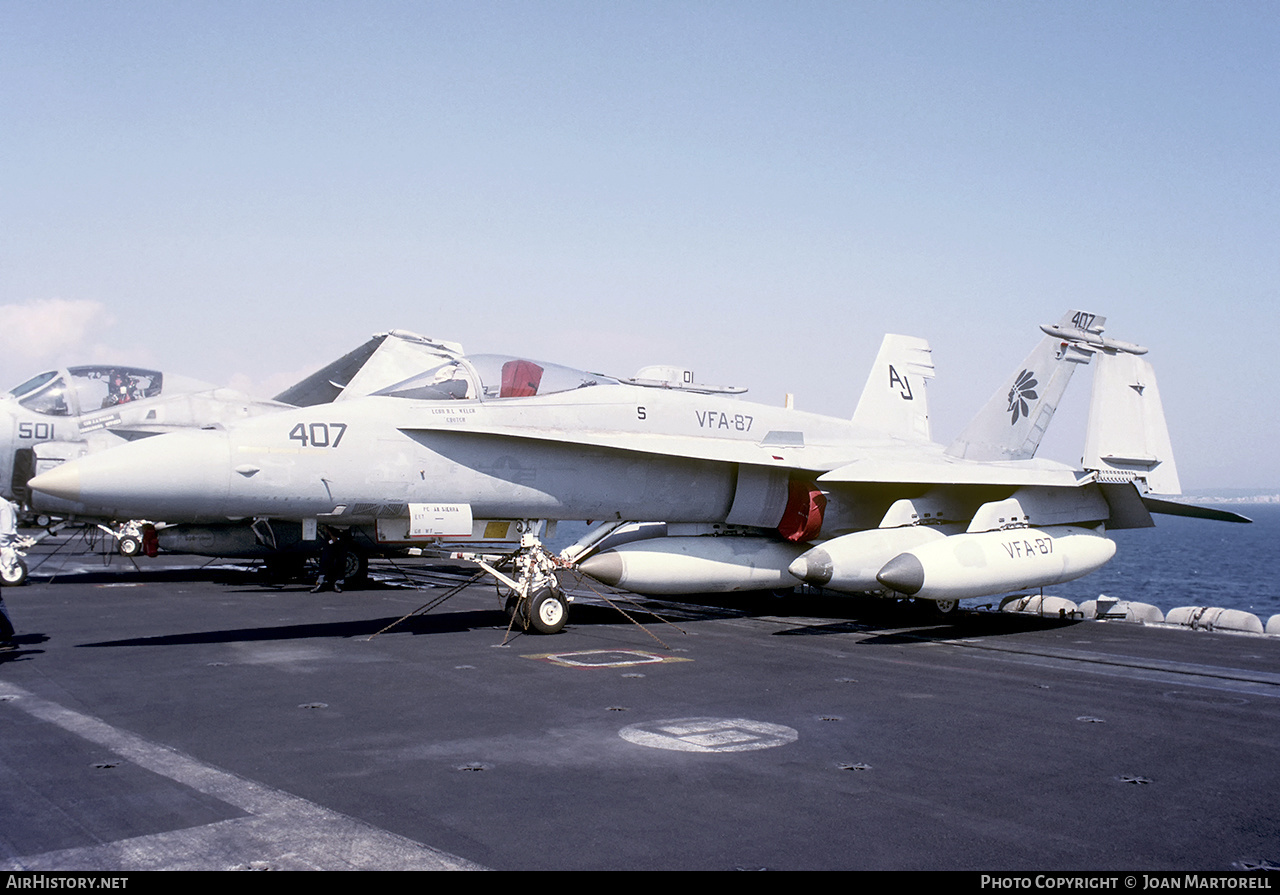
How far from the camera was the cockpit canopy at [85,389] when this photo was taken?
16.1 meters

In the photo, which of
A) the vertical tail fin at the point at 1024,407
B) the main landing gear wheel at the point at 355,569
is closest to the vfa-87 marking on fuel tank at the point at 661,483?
the vertical tail fin at the point at 1024,407

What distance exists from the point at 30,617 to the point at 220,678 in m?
6.06

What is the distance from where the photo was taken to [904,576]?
35.6 feet

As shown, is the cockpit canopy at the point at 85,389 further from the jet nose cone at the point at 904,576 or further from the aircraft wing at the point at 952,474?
the jet nose cone at the point at 904,576

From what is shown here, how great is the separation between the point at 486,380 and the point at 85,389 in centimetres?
932

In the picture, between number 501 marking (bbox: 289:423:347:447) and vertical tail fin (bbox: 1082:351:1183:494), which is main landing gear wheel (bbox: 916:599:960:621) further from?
number 501 marking (bbox: 289:423:347:447)

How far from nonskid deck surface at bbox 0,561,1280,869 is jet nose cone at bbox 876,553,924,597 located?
2.48 feet

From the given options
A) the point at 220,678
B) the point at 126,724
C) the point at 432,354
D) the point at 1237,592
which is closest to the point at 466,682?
the point at 220,678

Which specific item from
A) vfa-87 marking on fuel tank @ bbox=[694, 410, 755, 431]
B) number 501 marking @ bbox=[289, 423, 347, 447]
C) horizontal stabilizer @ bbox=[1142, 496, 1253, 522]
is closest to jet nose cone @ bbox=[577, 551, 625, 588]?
vfa-87 marking on fuel tank @ bbox=[694, 410, 755, 431]

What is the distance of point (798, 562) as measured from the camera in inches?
451

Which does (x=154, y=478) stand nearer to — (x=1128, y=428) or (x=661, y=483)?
(x=661, y=483)

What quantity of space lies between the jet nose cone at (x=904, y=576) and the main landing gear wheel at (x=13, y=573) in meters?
13.7

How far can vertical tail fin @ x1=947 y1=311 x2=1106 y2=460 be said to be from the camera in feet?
54.1

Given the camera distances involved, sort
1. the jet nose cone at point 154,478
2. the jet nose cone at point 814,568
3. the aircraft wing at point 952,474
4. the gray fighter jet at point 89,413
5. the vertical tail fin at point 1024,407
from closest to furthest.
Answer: the jet nose cone at point 154,478, the jet nose cone at point 814,568, the aircraft wing at point 952,474, the gray fighter jet at point 89,413, the vertical tail fin at point 1024,407
